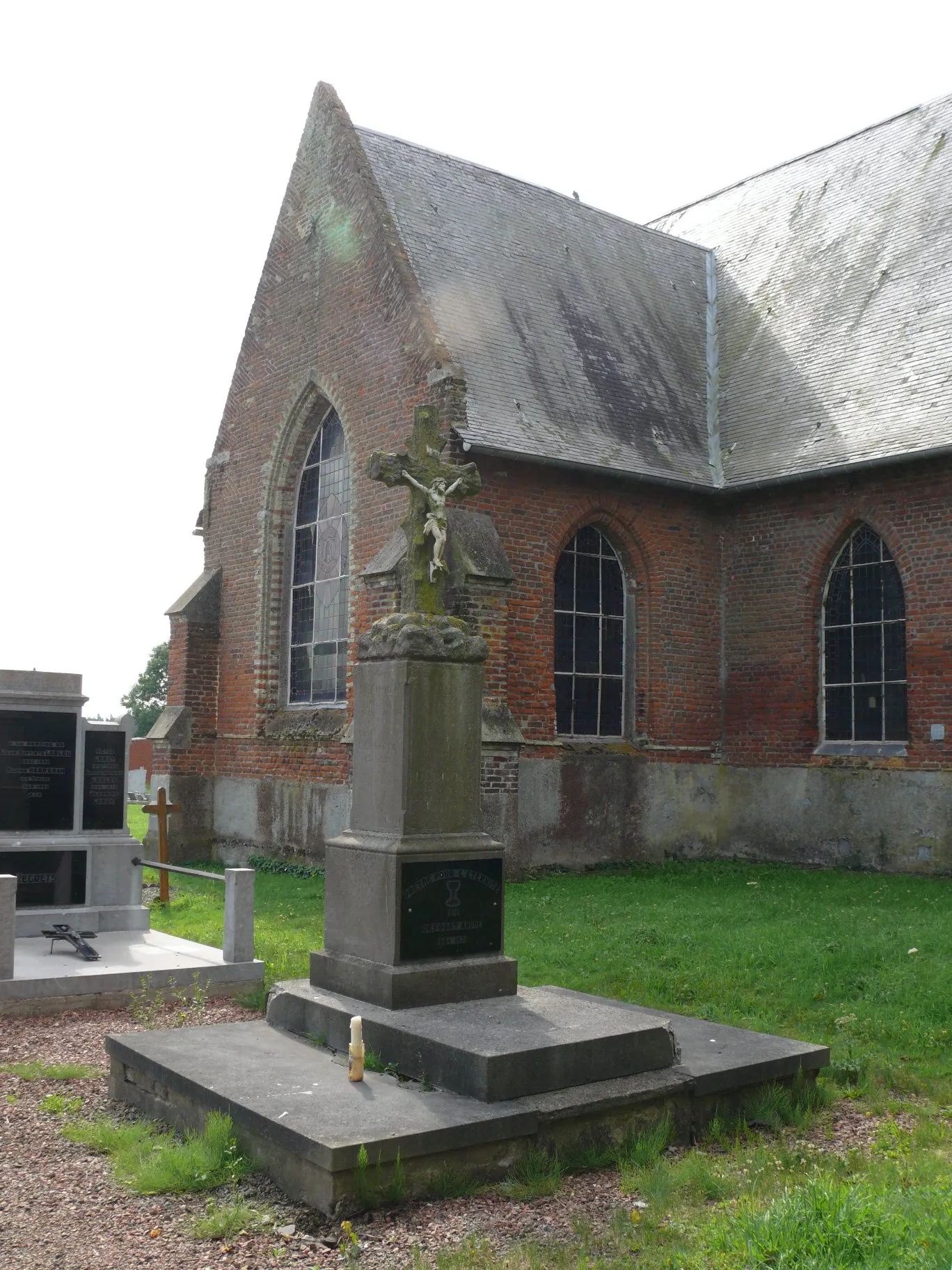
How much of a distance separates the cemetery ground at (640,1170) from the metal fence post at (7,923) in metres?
0.47

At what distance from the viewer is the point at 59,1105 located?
6492 millimetres

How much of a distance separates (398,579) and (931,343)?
24.9ft

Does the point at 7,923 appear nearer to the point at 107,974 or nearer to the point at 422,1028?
the point at 107,974

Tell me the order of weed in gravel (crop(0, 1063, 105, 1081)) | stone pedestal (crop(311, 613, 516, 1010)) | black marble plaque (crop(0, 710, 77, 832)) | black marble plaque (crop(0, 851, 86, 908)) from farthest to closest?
black marble plaque (crop(0, 710, 77, 832)) → black marble plaque (crop(0, 851, 86, 908)) → weed in gravel (crop(0, 1063, 105, 1081)) → stone pedestal (crop(311, 613, 516, 1010))

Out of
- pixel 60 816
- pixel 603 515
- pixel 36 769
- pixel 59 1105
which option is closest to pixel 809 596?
pixel 603 515

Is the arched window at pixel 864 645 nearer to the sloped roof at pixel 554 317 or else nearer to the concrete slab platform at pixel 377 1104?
the sloped roof at pixel 554 317

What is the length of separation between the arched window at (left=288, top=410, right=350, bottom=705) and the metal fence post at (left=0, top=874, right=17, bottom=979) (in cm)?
870

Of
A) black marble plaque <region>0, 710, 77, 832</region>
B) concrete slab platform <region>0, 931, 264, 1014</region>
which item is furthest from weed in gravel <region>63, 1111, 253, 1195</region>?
black marble plaque <region>0, 710, 77, 832</region>

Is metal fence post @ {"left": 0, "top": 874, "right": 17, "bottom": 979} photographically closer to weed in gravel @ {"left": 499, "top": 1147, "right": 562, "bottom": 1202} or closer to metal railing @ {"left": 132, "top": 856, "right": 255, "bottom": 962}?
metal railing @ {"left": 132, "top": 856, "right": 255, "bottom": 962}

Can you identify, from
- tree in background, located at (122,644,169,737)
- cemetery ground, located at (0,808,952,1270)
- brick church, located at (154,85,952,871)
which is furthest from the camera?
tree in background, located at (122,644,169,737)

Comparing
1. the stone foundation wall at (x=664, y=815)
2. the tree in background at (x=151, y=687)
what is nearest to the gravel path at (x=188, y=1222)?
the stone foundation wall at (x=664, y=815)

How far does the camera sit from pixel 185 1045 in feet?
21.6

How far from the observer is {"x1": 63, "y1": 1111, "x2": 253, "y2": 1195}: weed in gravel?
17.2 feet

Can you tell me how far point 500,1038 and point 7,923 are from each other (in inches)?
169
